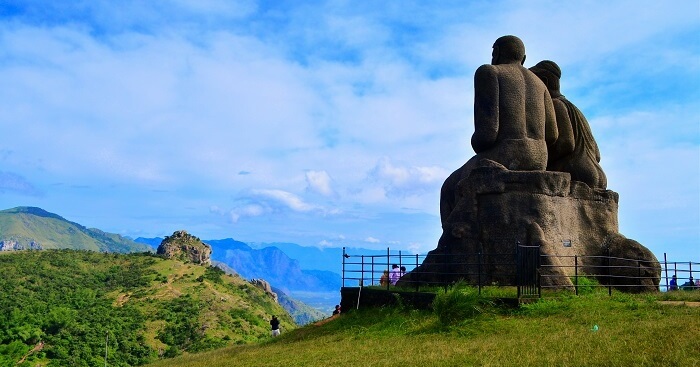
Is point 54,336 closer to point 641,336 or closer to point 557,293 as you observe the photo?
point 557,293

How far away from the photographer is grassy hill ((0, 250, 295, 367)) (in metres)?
49.3

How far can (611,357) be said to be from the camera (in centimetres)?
769

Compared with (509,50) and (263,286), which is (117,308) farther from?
(509,50)

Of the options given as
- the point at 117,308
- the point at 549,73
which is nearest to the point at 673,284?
the point at 549,73

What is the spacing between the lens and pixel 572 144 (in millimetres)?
16594

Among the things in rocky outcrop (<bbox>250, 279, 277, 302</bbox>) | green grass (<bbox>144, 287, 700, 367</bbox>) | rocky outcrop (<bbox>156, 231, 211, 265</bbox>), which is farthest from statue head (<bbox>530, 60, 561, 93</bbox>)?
rocky outcrop (<bbox>156, 231, 211, 265</bbox>)

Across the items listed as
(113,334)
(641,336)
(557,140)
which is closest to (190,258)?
(113,334)

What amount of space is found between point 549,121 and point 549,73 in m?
2.01

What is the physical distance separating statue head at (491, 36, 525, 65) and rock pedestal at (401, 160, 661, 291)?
318 centimetres

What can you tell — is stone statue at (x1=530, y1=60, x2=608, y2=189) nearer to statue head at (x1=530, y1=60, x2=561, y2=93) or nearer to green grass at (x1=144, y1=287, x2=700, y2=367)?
statue head at (x1=530, y1=60, x2=561, y2=93)

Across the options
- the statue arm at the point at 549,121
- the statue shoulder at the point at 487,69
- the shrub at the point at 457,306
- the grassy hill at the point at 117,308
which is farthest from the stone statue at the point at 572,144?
the grassy hill at the point at 117,308

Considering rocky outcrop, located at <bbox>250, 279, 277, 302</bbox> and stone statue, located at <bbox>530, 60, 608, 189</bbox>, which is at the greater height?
stone statue, located at <bbox>530, 60, 608, 189</bbox>

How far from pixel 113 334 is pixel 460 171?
4327 centimetres

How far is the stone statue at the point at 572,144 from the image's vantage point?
1634cm
